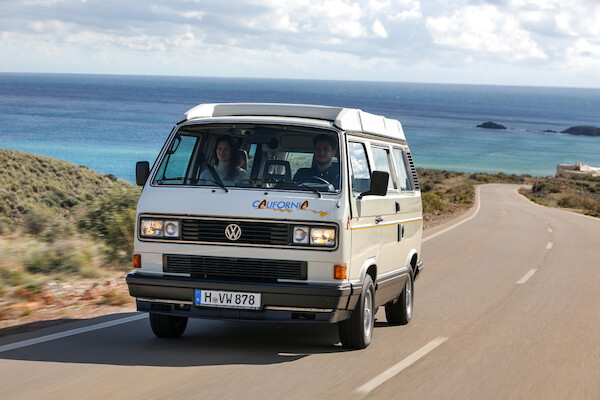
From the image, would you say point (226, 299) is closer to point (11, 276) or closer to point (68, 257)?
point (11, 276)

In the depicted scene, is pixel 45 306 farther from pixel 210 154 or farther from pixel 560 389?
pixel 560 389

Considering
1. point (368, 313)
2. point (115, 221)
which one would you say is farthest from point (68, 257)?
point (368, 313)

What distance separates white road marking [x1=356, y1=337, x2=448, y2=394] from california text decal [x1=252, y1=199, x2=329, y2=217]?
1.38 meters

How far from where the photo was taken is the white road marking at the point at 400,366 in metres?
5.80

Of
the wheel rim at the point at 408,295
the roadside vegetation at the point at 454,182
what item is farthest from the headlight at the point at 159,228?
the roadside vegetation at the point at 454,182

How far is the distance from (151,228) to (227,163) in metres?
0.99

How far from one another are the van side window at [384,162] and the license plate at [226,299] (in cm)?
214

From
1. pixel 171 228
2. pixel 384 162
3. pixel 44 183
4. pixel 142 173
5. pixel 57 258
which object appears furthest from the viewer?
pixel 44 183

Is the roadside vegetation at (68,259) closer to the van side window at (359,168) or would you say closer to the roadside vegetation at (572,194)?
the van side window at (359,168)

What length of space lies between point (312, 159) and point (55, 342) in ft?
9.18

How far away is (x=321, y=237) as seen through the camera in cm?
639

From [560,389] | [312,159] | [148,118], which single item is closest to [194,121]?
[312,159]

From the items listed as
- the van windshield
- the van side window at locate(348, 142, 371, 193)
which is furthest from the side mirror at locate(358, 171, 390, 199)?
the van windshield

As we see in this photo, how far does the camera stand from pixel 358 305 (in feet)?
22.4
